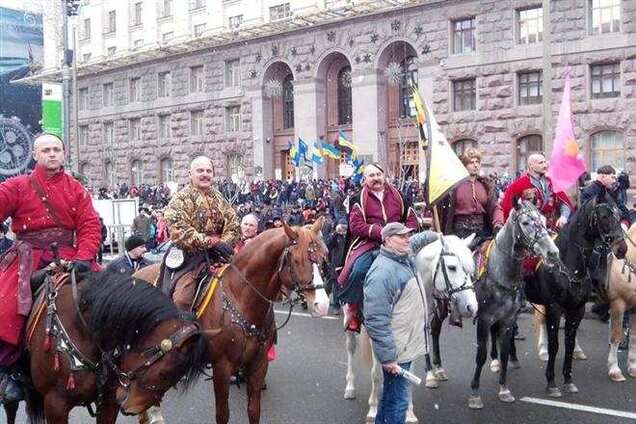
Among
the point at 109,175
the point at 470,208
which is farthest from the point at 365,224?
the point at 109,175

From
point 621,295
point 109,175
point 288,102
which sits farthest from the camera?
point 109,175

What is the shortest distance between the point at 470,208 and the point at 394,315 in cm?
354

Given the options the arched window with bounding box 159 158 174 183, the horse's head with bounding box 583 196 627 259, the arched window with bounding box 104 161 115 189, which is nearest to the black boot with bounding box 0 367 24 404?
the horse's head with bounding box 583 196 627 259

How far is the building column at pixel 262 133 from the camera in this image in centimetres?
3825

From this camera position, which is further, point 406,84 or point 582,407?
point 406,84

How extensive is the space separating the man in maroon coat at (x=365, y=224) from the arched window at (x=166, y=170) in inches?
1451

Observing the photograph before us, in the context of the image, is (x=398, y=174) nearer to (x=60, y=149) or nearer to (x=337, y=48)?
(x=337, y=48)

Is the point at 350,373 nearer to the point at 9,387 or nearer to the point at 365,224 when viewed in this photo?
the point at 365,224

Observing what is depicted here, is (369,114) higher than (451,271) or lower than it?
higher

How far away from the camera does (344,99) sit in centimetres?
3672

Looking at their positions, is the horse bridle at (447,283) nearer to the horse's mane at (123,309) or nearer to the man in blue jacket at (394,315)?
the man in blue jacket at (394,315)

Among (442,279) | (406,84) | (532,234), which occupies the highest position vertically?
(406,84)

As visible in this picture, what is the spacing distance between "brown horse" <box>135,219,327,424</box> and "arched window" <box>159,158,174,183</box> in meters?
37.7

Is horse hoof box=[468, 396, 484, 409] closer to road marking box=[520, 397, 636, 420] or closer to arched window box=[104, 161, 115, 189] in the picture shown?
road marking box=[520, 397, 636, 420]
